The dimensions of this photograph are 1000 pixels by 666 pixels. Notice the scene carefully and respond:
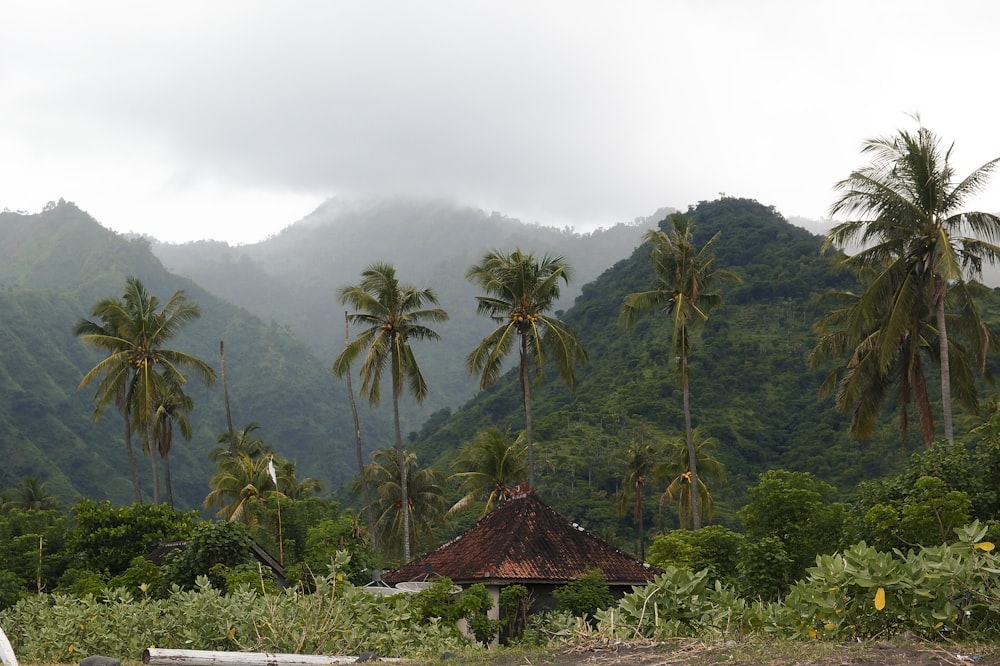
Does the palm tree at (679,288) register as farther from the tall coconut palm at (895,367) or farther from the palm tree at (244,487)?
the palm tree at (244,487)

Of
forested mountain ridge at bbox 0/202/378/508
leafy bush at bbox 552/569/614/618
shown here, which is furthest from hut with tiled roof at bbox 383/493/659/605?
forested mountain ridge at bbox 0/202/378/508

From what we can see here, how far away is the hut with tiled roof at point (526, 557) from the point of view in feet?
73.5

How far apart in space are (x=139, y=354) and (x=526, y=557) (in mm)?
22922

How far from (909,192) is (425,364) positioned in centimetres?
13385

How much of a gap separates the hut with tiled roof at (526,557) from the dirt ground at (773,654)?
51.1 feet

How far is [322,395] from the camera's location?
438 feet

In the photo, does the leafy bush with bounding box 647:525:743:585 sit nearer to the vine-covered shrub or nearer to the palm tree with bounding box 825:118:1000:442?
the palm tree with bounding box 825:118:1000:442

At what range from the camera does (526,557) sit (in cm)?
2302

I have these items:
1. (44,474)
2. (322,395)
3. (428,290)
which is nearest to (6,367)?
(44,474)

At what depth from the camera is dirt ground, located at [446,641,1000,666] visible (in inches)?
215

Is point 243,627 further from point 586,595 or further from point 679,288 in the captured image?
point 679,288

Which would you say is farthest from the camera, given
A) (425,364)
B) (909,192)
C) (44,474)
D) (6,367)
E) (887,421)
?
(425,364)

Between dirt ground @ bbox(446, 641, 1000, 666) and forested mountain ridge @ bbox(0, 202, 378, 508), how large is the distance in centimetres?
8050

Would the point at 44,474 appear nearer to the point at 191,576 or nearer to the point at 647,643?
the point at 191,576
